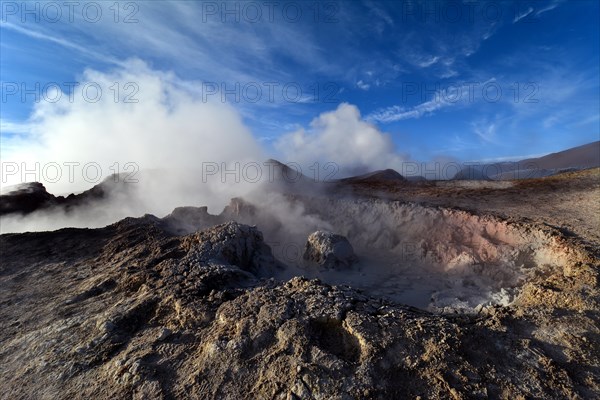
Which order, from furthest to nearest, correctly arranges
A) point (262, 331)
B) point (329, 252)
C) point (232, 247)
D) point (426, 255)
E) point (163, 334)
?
point (426, 255), point (329, 252), point (232, 247), point (163, 334), point (262, 331)

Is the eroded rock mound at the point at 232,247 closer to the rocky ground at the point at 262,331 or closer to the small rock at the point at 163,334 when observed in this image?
the rocky ground at the point at 262,331

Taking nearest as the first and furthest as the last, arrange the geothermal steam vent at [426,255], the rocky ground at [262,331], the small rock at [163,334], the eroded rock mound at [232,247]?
the rocky ground at [262,331] → the small rock at [163,334] → the eroded rock mound at [232,247] → the geothermal steam vent at [426,255]

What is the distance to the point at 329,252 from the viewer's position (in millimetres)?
6898

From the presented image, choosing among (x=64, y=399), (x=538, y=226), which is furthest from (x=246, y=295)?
(x=538, y=226)

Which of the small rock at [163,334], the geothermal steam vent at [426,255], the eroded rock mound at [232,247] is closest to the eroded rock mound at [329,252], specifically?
the geothermal steam vent at [426,255]

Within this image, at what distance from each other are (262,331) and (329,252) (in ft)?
11.8

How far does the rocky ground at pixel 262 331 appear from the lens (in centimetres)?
300

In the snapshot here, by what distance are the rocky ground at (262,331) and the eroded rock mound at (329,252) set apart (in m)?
1.03

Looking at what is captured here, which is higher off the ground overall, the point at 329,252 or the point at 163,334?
the point at 329,252

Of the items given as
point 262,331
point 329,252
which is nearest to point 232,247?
point 329,252

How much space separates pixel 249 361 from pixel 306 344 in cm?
57

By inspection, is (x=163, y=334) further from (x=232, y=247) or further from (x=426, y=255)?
(x=426, y=255)

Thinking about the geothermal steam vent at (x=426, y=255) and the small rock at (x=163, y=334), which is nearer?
the small rock at (x=163, y=334)

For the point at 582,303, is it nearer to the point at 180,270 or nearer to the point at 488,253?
the point at 488,253
